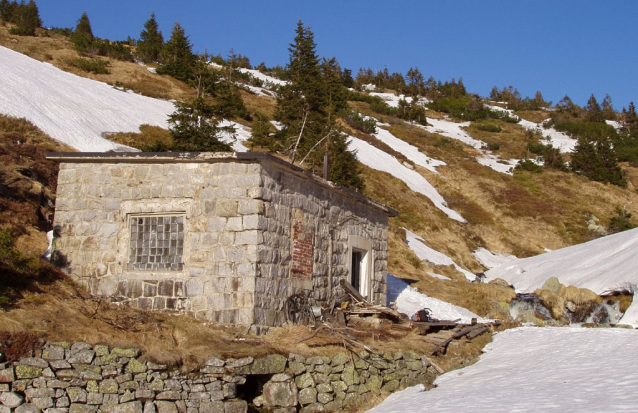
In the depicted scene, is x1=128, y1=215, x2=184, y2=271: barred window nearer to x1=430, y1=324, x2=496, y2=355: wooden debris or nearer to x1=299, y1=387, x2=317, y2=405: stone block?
x1=299, y1=387, x2=317, y2=405: stone block

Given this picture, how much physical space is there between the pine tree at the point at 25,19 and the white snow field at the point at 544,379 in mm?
47484

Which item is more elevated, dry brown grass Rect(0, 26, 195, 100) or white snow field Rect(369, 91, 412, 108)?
white snow field Rect(369, 91, 412, 108)

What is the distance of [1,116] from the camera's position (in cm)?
2223

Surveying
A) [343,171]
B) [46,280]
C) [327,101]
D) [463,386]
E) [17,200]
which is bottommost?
[463,386]

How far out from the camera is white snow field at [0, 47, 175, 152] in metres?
24.3

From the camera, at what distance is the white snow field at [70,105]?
24.3m

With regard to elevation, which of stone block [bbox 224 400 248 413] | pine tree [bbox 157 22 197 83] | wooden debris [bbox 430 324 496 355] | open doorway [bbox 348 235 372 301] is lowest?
stone block [bbox 224 400 248 413]

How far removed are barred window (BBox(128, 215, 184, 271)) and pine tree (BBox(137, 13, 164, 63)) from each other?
43544 mm

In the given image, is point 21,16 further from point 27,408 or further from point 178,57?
point 27,408

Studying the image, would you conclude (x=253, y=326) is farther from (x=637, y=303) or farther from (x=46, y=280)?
(x=637, y=303)

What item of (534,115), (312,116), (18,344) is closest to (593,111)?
(534,115)

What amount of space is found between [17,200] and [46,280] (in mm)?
4897

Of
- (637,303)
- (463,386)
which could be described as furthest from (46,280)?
(637,303)

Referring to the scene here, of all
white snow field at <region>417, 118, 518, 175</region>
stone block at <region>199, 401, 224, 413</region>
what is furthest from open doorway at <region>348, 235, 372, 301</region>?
white snow field at <region>417, 118, 518, 175</region>
